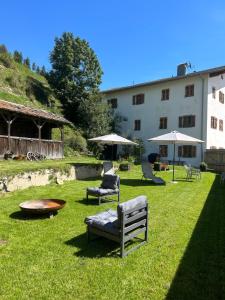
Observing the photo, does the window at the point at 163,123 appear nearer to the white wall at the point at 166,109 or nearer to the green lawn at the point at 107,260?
the white wall at the point at 166,109

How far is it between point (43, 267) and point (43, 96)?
1148 inches

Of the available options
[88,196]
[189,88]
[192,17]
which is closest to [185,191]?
[88,196]

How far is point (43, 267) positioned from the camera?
440 centimetres

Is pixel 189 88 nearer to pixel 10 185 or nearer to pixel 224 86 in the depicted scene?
pixel 224 86

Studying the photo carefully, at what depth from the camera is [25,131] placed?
21.2 metres

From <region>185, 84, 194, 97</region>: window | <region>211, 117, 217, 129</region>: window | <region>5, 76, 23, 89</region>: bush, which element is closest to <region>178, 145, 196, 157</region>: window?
<region>211, 117, 217, 129</region>: window

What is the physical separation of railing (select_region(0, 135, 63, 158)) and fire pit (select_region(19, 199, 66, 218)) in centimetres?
940

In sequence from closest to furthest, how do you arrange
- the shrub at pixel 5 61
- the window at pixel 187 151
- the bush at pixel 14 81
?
the window at pixel 187 151 < the bush at pixel 14 81 < the shrub at pixel 5 61

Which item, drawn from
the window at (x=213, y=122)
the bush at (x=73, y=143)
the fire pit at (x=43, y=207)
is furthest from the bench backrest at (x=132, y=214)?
the window at (x=213, y=122)

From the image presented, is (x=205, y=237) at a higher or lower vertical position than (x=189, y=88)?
lower

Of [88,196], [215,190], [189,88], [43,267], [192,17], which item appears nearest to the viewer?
[43,267]

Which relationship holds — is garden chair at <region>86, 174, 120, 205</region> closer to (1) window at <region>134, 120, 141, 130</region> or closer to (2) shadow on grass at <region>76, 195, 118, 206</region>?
(2) shadow on grass at <region>76, 195, 118, 206</region>

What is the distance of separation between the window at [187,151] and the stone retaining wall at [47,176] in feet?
41.6

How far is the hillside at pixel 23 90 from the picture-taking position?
1053 inches
